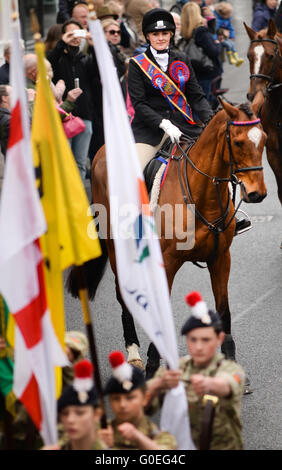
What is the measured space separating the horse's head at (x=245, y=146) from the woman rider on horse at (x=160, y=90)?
98 centimetres

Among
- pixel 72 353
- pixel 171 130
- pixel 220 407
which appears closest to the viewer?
pixel 220 407

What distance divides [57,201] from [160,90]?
129 inches

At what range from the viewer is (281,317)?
929cm

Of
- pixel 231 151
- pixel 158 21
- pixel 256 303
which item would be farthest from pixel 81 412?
pixel 256 303

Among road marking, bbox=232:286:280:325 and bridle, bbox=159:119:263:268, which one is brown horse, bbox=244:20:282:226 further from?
bridle, bbox=159:119:263:268

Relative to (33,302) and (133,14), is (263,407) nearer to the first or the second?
(33,302)

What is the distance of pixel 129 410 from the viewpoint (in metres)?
4.94

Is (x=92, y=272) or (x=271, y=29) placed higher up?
(x=271, y=29)

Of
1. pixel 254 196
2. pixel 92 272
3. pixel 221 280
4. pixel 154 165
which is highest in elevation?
pixel 154 165

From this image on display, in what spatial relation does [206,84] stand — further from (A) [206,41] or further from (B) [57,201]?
(B) [57,201]

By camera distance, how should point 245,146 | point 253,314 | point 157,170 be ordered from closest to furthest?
point 245,146
point 157,170
point 253,314

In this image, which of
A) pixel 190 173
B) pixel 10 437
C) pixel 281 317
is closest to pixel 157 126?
pixel 190 173

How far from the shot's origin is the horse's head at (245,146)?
6945 mm

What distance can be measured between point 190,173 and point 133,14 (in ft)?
28.4
